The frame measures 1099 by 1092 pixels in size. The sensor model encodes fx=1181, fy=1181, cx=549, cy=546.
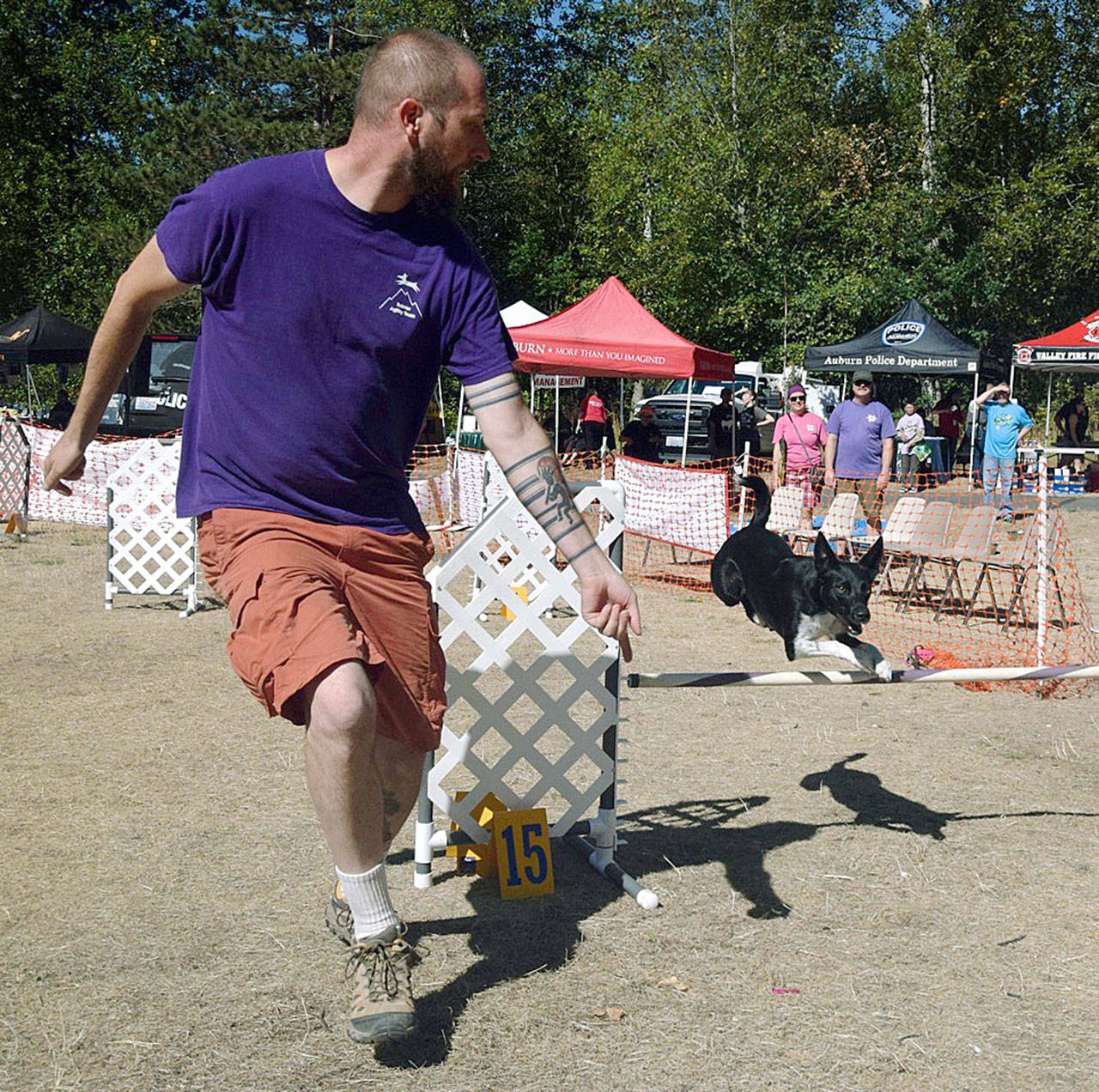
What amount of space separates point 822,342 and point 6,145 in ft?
82.4

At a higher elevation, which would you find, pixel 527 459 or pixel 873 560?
pixel 527 459

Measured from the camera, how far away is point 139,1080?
253 centimetres

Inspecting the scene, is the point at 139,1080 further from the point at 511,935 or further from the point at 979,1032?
the point at 979,1032

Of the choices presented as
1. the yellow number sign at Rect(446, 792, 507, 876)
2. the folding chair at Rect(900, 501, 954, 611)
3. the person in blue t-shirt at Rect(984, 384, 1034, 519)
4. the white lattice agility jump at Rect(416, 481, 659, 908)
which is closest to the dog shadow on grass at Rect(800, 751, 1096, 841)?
the white lattice agility jump at Rect(416, 481, 659, 908)

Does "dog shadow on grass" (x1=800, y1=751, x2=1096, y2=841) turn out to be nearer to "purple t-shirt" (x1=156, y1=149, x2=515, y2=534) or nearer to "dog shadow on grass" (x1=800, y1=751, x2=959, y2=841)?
"dog shadow on grass" (x1=800, y1=751, x2=959, y2=841)

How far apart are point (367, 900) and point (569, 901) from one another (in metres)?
1.13

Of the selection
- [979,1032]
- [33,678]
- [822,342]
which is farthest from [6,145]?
[979,1032]

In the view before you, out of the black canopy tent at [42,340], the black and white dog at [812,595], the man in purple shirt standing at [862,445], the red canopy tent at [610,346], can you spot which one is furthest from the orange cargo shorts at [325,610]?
the black canopy tent at [42,340]

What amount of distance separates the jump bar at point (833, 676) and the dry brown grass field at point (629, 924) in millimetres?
644

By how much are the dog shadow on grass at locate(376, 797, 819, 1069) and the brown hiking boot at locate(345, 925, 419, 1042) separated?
0.09m

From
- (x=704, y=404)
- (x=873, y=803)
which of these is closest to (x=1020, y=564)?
(x=873, y=803)

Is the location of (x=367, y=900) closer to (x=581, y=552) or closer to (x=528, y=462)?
(x=581, y=552)

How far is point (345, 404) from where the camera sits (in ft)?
8.55

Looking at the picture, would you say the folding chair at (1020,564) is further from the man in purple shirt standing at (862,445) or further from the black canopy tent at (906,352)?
the black canopy tent at (906,352)
